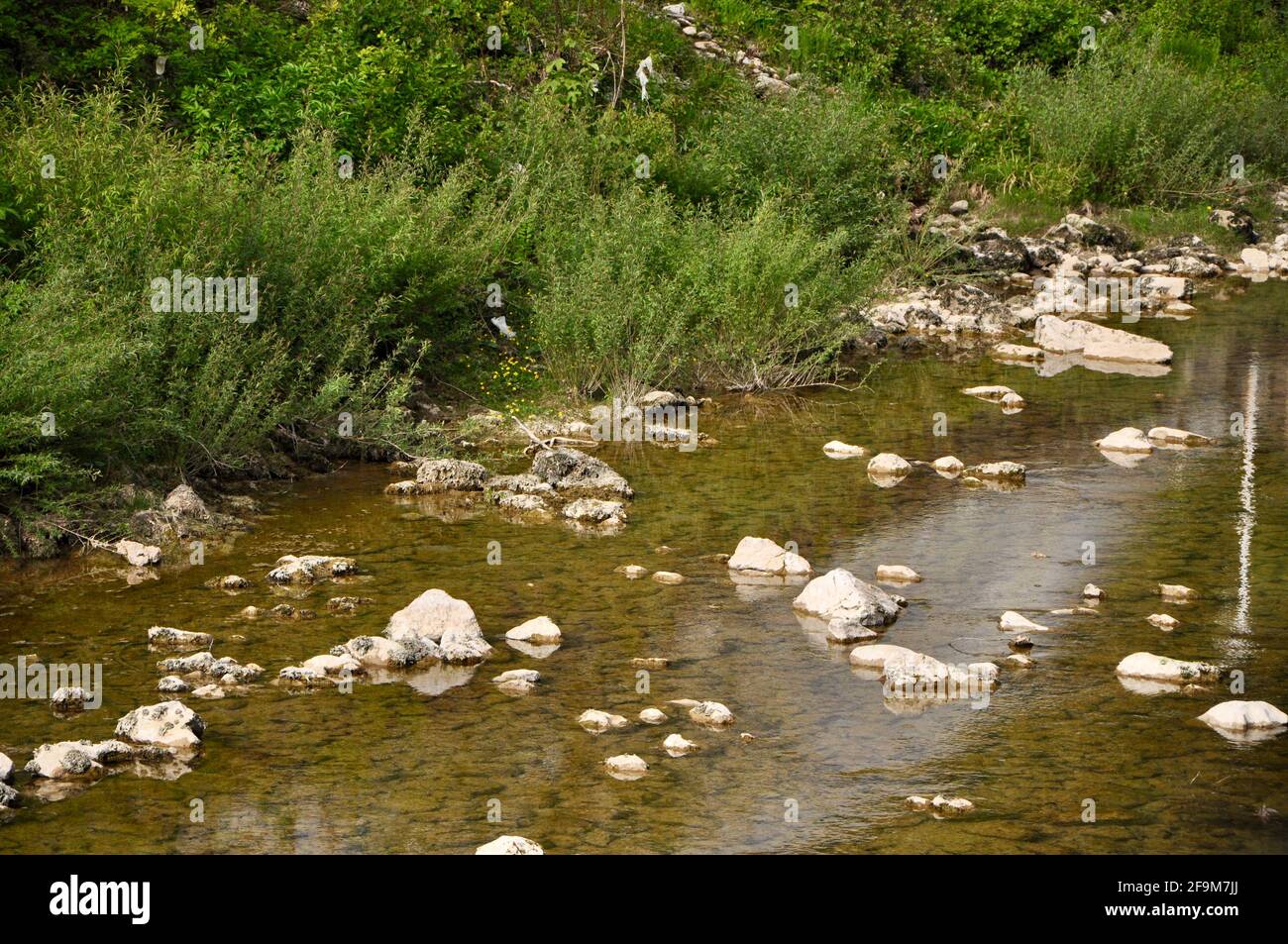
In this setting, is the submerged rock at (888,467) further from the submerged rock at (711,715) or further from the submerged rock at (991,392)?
the submerged rock at (711,715)

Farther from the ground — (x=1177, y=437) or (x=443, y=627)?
(x=1177, y=437)

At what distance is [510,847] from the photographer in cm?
514

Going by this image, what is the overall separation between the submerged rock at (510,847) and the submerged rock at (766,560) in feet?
11.8

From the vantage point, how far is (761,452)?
37.8ft

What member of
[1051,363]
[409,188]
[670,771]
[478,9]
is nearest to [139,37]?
[409,188]

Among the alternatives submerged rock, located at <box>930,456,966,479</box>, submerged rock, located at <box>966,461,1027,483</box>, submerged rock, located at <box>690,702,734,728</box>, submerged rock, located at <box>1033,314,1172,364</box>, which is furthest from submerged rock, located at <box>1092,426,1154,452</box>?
submerged rock, located at <box>690,702,734,728</box>

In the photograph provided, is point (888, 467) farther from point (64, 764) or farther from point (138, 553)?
point (64, 764)

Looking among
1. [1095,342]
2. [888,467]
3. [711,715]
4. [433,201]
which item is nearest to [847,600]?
[711,715]

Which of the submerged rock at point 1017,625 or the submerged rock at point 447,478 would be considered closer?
the submerged rock at point 1017,625

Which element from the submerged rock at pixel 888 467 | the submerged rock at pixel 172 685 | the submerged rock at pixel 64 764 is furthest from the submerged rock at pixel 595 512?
the submerged rock at pixel 64 764

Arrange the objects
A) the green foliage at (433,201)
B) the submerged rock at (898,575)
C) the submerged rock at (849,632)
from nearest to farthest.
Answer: the submerged rock at (849,632), the submerged rock at (898,575), the green foliage at (433,201)

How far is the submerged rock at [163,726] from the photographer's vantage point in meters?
6.15

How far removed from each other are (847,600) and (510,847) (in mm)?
3015

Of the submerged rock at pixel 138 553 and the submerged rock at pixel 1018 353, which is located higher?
the submerged rock at pixel 1018 353
